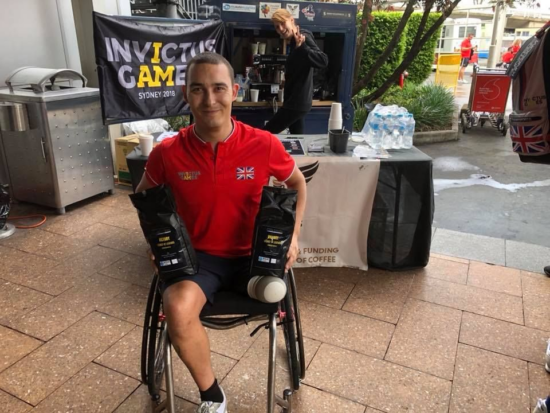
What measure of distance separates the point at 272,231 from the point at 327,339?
1019 mm

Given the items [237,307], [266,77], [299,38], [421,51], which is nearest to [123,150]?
[266,77]

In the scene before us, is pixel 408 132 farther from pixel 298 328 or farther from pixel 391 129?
pixel 298 328

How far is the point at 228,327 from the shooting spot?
1.71 m

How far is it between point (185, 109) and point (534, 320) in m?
3.17

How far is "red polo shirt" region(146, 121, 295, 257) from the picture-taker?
1.72 meters

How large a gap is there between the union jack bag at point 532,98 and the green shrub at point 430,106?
5221mm

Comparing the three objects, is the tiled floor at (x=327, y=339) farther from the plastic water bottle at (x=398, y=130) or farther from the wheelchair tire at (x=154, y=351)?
the plastic water bottle at (x=398, y=130)

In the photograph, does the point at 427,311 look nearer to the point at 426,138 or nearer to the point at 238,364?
the point at 238,364

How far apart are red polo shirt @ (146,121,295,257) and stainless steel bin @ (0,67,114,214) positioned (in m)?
2.44

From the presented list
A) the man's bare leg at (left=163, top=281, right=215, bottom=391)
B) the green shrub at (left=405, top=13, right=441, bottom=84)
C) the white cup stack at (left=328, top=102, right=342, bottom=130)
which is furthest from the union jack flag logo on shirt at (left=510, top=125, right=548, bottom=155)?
the green shrub at (left=405, top=13, right=441, bottom=84)

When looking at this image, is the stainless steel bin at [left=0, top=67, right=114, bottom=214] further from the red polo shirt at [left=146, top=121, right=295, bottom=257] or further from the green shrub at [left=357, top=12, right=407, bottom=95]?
the green shrub at [left=357, top=12, right=407, bottom=95]

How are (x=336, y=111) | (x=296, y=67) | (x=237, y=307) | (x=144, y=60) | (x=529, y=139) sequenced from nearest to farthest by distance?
(x=237, y=307)
(x=529, y=139)
(x=336, y=111)
(x=144, y=60)
(x=296, y=67)

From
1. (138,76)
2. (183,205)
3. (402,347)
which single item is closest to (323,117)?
(138,76)

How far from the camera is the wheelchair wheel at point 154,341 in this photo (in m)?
1.75
